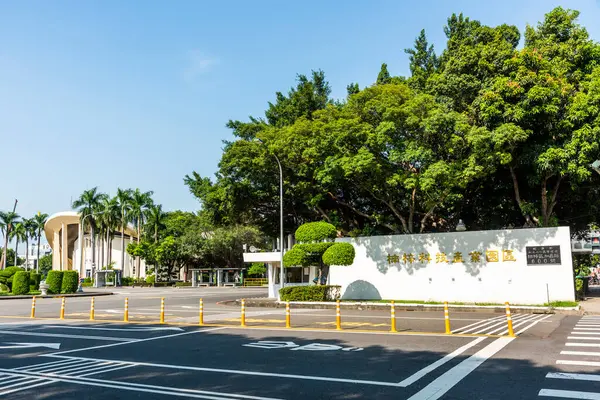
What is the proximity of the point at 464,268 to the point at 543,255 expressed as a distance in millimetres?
3554

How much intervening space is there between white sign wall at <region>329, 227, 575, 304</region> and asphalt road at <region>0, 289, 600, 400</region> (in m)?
8.47

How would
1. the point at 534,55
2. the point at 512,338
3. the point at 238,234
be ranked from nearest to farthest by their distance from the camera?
the point at 512,338 < the point at 534,55 < the point at 238,234

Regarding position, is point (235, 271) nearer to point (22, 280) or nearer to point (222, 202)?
point (22, 280)

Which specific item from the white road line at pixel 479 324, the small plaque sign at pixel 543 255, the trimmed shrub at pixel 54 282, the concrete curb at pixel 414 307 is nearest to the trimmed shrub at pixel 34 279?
the trimmed shrub at pixel 54 282

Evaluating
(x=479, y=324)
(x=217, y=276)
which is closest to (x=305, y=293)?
(x=479, y=324)

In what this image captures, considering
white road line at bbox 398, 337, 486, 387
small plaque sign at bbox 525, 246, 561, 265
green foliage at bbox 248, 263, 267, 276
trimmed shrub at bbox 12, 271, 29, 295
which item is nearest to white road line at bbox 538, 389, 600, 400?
white road line at bbox 398, 337, 486, 387

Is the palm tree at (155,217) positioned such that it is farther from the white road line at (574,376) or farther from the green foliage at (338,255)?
the white road line at (574,376)

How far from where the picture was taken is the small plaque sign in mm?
22516

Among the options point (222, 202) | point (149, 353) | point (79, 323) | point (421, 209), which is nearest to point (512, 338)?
point (149, 353)

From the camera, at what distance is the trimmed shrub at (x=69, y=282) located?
4150cm

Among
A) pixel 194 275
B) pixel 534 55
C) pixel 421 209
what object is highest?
pixel 534 55

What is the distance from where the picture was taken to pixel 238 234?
63.1 m

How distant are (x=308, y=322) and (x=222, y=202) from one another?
15.4m

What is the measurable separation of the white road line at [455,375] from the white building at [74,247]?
76693mm
